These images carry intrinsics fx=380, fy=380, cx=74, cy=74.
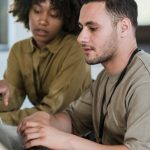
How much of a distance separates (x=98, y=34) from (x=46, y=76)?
611 millimetres

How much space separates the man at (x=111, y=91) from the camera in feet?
3.53

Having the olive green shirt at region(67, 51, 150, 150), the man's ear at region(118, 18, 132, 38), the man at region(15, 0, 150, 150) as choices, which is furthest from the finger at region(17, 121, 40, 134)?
the man's ear at region(118, 18, 132, 38)

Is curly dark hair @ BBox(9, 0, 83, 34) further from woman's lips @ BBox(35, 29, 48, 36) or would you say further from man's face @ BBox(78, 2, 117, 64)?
man's face @ BBox(78, 2, 117, 64)

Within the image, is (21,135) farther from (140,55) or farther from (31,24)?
(31,24)

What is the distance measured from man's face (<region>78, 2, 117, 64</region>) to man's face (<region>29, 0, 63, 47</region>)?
50 cm

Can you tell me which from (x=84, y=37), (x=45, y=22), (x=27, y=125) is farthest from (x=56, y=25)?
(x=27, y=125)

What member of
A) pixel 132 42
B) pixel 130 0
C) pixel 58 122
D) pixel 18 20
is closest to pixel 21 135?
pixel 58 122

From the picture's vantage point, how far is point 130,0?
1.30 meters

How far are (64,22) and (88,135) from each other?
59 cm

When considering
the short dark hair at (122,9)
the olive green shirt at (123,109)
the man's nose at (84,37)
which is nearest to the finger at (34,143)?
the olive green shirt at (123,109)

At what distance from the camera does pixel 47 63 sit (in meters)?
1.80

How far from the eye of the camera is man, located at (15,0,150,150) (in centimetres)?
108

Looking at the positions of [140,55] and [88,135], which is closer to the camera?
[140,55]

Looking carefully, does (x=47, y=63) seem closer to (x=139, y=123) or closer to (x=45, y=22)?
(x=45, y=22)
